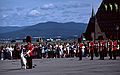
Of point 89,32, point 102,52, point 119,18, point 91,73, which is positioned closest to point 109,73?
point 91,73

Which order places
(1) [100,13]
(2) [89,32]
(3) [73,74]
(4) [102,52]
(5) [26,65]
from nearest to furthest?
1. (3) [73,74]
2. (5) [26,65]
3. (4) [102,52]
4. (2) [89,32]
5. (1) [100,13]

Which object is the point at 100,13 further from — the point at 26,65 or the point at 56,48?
the point at 26,65

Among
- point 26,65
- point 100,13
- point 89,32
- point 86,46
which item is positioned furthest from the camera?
point 100,13

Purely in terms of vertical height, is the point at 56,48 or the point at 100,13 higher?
the point at 100,13

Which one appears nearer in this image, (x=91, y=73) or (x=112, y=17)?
(x=91, y=73)

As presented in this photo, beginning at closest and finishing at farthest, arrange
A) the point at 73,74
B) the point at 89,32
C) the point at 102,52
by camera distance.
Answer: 1. the point at 73,74
2. the point at 102,52
3. the point at 89,32

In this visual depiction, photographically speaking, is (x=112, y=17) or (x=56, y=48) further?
(x=112, y=17)

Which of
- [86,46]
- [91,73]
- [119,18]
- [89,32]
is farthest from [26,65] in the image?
[119,18]

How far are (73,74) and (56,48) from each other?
21313mm

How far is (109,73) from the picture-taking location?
2202 cm

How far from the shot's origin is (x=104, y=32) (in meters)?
123

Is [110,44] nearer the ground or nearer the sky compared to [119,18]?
nearer the ground

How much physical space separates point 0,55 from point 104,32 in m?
82.1

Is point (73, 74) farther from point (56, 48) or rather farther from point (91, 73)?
point (56, 48)
